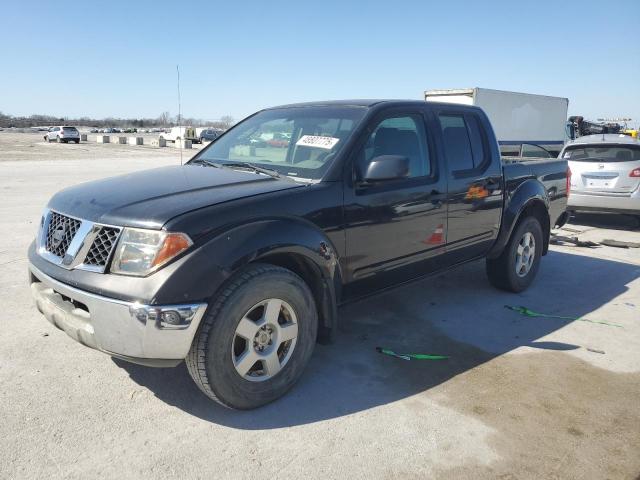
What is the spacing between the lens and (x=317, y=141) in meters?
3.62

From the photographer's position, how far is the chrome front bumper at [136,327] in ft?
8.23

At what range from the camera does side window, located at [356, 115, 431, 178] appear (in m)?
3.58

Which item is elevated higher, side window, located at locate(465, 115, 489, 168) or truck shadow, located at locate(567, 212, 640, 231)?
side window, located at locate(465, 115, 489, 168)

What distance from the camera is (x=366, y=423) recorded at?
115 inches

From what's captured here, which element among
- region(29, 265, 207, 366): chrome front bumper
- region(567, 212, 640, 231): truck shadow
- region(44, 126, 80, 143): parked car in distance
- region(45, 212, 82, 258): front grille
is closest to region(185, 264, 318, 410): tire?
region(29, 265, 207, 366): chrome front bumper

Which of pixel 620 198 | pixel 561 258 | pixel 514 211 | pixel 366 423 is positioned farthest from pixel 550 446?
pixel 620 198

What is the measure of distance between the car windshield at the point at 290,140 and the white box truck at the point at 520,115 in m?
15.7

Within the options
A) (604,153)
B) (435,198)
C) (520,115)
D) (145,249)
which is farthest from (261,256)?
(520,115)

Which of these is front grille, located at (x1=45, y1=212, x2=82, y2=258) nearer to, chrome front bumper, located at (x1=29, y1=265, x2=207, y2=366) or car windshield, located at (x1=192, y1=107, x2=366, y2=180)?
chrome front bumper, located at (x1=29, y1=265, x2=207, y2=366)

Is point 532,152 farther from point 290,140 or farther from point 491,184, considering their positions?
point 290,140

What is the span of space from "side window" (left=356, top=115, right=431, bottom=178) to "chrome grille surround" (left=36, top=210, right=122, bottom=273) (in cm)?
165

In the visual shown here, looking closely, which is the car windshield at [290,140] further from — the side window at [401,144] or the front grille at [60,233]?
the front grille at [60,233]

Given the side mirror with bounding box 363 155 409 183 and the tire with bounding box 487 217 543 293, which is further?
the tire with bounding box 487 217 543 293

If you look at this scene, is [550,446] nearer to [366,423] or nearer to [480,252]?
[366,423]
